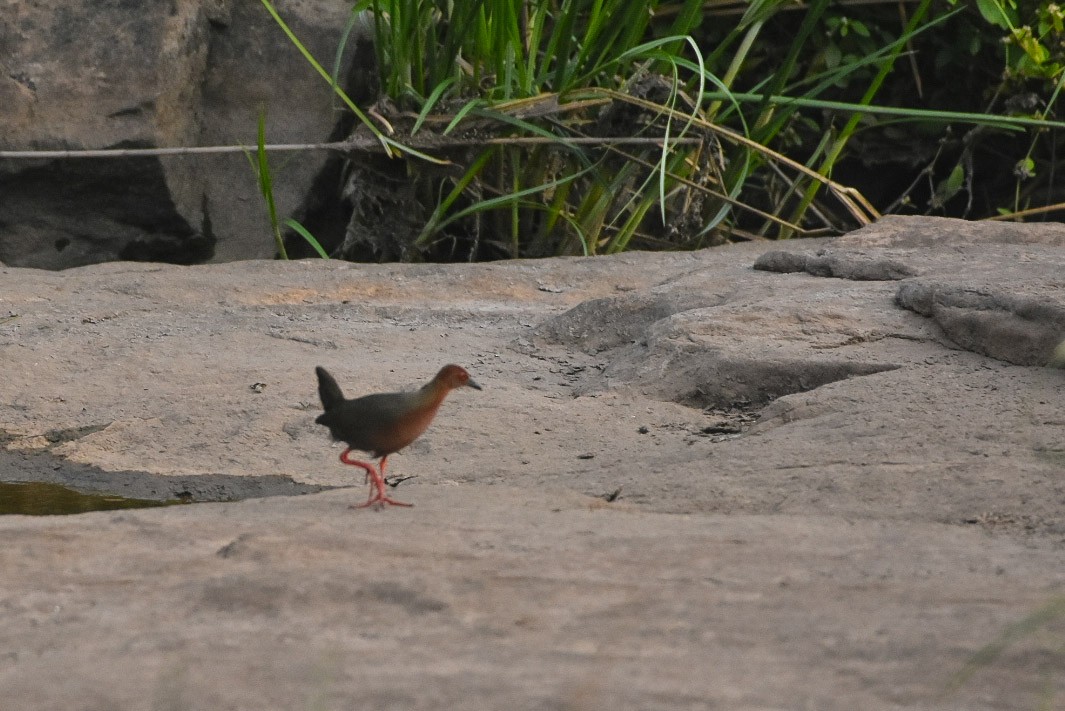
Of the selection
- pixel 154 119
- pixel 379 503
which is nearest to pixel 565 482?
pixel 379 503

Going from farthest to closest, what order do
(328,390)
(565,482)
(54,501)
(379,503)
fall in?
(54,501) < (565,482) < (328,390) < (379,503)

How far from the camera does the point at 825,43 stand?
7.80 metres

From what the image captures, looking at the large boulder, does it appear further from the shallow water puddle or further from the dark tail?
the dark tail

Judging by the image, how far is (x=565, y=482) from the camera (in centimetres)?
338

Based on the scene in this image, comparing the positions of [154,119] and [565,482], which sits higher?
[154,119]

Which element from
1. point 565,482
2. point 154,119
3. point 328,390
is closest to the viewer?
point 328,390

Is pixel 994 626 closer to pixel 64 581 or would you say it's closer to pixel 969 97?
pixel 64 581

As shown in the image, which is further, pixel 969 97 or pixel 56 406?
pixel 969 97

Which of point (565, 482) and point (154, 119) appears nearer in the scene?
point (565, 482)

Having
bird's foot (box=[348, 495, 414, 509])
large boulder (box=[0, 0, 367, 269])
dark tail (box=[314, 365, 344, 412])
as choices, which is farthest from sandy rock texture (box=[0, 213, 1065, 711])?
large boulder (box=[0, 0, 367, 269])

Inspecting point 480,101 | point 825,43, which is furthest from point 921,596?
point 825,43

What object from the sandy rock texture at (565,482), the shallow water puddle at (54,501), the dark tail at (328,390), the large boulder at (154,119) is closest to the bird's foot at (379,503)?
the sandy rock texture at (565,482)

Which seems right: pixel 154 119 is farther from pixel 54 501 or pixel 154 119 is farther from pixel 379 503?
pixel 379 503

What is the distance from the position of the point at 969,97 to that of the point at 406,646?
711 centimetres
